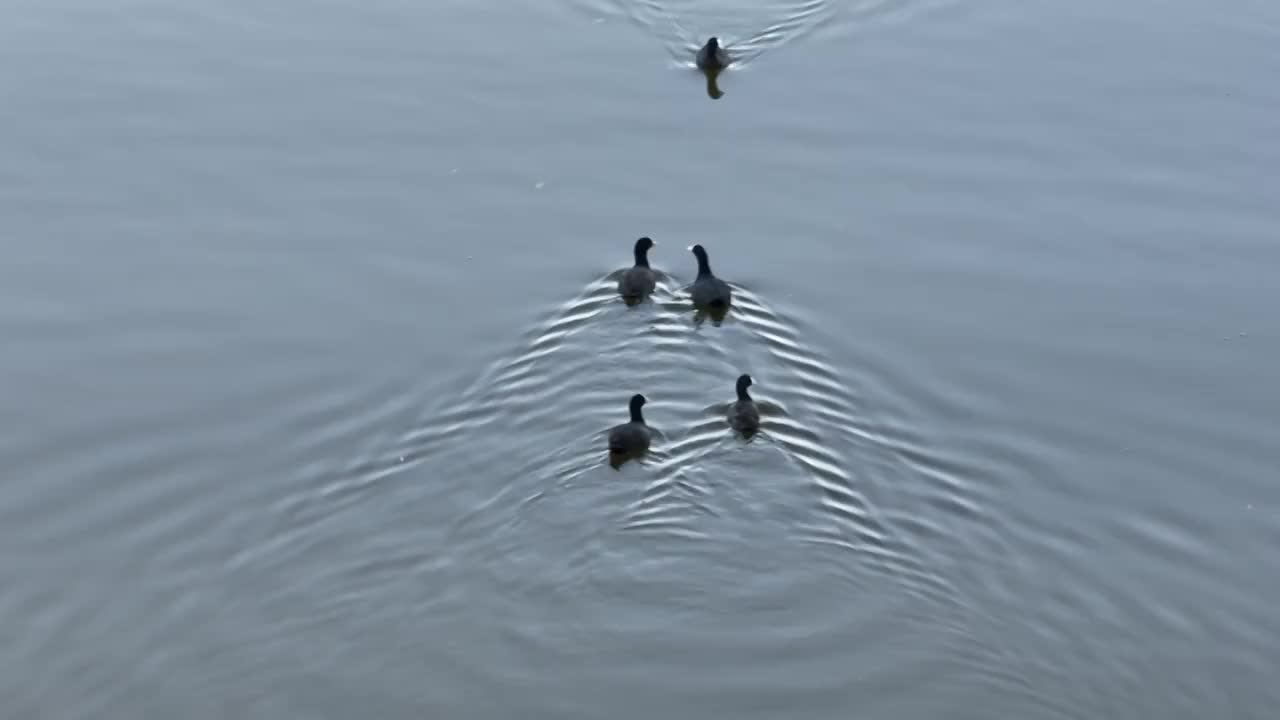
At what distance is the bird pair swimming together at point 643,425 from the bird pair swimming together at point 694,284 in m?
1.51

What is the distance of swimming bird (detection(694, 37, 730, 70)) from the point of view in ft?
71.6

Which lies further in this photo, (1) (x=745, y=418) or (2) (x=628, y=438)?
(1) (x=745, y=418)

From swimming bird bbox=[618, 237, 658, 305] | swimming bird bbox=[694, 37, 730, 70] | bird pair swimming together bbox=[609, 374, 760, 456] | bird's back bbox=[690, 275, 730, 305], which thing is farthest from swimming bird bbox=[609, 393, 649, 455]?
swimming bird bbox=[694, 37, 730, 70]

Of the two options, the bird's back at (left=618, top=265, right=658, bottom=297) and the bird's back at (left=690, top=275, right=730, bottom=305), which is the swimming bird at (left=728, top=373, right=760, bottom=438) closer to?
the bird's back at (left=690, top=275, right=730, bottom=305)

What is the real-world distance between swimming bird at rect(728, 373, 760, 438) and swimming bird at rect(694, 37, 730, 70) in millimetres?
7360

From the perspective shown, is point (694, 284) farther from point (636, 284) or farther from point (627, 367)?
point (627, 367)

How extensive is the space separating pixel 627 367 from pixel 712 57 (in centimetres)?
663

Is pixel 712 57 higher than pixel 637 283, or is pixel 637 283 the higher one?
pixel 712 57

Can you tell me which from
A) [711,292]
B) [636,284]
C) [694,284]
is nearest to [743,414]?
[711,292]

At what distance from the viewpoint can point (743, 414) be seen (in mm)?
15117

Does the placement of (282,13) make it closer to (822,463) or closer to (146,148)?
(146,148)

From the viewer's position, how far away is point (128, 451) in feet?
50.7

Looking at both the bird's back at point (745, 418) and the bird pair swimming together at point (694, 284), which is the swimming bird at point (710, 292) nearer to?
the bird pair swimming together at point (694, 284)

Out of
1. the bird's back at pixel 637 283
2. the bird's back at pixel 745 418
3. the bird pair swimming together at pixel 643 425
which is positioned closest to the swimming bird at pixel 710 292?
the bird's back at pixel 637 283
